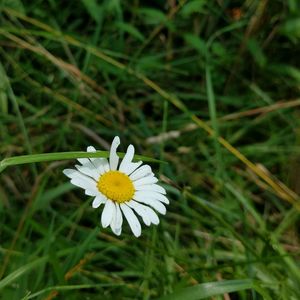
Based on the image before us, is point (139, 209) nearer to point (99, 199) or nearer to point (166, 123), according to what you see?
point (99, 199)

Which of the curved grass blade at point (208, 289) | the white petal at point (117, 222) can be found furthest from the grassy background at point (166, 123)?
the white petal at point (117, 222)

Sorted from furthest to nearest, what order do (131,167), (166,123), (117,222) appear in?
(166,123), (131,167), (117,222)

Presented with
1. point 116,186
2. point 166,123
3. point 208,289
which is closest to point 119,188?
point 116,186

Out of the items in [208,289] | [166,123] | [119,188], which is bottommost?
[208,289]

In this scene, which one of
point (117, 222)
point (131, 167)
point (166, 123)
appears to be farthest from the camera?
point (166, 123)

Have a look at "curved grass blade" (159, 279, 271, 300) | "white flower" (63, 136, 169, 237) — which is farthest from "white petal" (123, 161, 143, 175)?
"curved grass blade" (159, 279, 271, 300)

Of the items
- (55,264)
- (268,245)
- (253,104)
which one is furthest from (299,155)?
(55,264)

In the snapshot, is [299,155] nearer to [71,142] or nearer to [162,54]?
[162,54]

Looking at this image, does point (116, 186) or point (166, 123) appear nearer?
point (116, 186)
